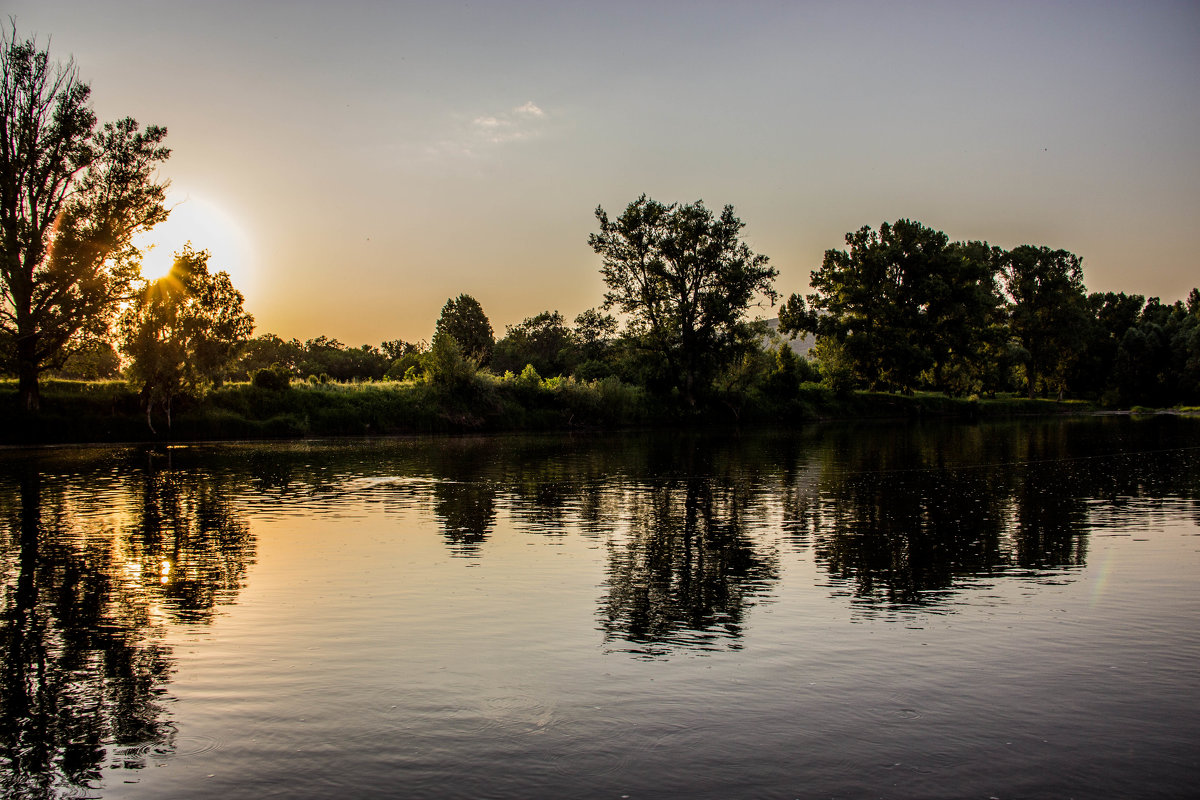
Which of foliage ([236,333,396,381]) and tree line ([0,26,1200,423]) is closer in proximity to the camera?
tree line ([0,26,1200,423])

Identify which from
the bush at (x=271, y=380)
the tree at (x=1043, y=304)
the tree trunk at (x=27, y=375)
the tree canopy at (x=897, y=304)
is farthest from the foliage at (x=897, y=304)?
the tree trunk at (x=27, y=375)

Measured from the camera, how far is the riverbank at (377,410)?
2044 inches

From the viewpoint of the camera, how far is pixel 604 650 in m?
9.52

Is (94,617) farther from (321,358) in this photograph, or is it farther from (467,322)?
(321,358)

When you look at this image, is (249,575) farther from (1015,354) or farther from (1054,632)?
(1015,354)

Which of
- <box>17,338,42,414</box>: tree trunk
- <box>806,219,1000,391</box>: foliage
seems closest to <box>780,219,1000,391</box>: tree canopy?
<box>806,219,1000,391</box>: foliage

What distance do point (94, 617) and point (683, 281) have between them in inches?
2910

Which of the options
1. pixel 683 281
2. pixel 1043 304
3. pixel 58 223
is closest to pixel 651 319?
pixel 683 281

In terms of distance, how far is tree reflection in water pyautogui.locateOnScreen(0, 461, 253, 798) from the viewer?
698cm

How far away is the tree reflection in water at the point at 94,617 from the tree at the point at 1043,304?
389 feet

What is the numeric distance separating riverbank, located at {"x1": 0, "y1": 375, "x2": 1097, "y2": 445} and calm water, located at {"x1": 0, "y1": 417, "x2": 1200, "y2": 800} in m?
33.4

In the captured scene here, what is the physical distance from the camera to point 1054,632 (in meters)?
10.1

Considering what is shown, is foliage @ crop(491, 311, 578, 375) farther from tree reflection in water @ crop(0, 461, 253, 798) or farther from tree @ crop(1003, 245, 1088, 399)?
tree reflection in water @ crop(0, 461, 253, 798)

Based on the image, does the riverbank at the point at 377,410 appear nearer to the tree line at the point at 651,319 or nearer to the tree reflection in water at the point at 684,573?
the tree line at the point at 651,319
